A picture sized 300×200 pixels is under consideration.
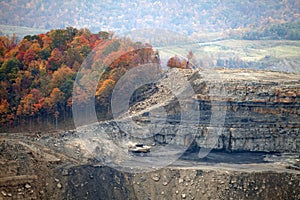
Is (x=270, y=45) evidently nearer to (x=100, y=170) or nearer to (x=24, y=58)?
(x=24, y=58)

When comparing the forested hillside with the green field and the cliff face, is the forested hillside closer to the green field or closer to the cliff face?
the cliff face

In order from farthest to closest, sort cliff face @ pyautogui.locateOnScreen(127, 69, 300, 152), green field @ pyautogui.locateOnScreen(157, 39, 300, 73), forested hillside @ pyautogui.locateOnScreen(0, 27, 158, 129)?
green field @ pyautogui.locateOnScreen(157, 39, 300, 73) < forested hillside @ pyautogui.locateOnScreen(0, 27, 158, 129) < cliff face @ pyautogui.locateOnScreen(127, 69, 300, 152)

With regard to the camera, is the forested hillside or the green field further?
the green field

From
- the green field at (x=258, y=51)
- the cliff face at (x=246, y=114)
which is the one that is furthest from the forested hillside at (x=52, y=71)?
the green field at (x=258, y=51)

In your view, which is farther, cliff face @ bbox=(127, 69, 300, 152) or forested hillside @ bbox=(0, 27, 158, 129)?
forested hillside @ bbox=(0, 27, 158, 129)

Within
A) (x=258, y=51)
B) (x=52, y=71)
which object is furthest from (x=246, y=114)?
(x=258, y=51)

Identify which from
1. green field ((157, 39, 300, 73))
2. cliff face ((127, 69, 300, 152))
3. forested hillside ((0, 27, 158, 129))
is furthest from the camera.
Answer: green field ((157, 39, 300, 73))

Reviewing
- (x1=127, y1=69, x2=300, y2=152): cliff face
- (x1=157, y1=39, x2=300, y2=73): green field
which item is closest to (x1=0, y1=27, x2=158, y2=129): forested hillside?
(x1=127, y1=69, x2=300, y2=152): cliff face

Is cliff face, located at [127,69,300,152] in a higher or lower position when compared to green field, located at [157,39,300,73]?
lower

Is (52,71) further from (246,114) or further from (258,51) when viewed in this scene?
(258,51)
